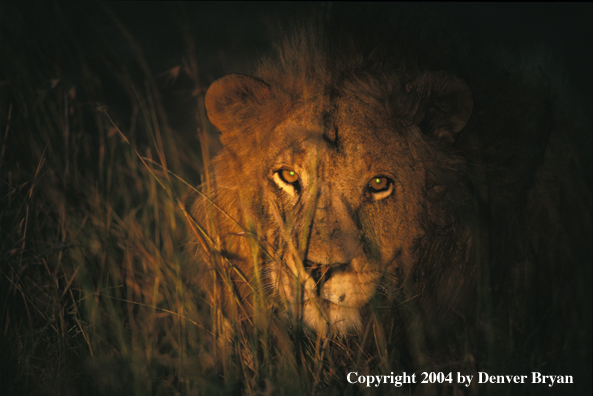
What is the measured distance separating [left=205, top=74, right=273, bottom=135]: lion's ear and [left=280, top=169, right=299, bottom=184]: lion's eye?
0.46m

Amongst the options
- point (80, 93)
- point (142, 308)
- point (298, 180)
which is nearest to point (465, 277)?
point (298, 180)

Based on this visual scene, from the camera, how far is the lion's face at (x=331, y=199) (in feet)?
7.42

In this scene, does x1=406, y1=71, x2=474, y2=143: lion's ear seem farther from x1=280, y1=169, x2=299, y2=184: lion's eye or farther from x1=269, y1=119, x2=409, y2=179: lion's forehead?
x1=280, y1=169, x2=299, y2=184: lion's eye

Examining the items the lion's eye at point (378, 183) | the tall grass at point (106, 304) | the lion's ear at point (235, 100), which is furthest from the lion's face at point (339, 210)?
the lion's ear at point (235, 100)

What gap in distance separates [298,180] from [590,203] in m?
1.64

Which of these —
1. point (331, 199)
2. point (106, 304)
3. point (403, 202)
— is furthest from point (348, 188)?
point (106, 304)

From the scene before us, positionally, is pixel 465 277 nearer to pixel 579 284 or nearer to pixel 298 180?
pixel 579 284

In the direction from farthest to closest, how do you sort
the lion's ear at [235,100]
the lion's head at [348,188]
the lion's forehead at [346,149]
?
the lion's ear at [235,100] → the lion's forehead at [346,149] → the lion's head at [348,188]

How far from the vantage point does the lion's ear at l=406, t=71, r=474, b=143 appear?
7.83 ft

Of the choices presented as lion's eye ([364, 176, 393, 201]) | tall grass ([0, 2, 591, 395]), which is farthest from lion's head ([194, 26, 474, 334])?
tall grass ([0, 2, 591, 395])

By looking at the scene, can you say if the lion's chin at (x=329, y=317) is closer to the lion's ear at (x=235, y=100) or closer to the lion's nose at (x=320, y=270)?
the lion's nose at (x=320, y=270)

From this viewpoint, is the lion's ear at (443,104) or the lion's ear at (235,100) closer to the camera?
the lion's ear at (443,104)

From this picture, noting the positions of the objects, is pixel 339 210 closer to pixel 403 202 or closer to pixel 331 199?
pixel 331 199

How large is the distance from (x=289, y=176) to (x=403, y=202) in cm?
61
